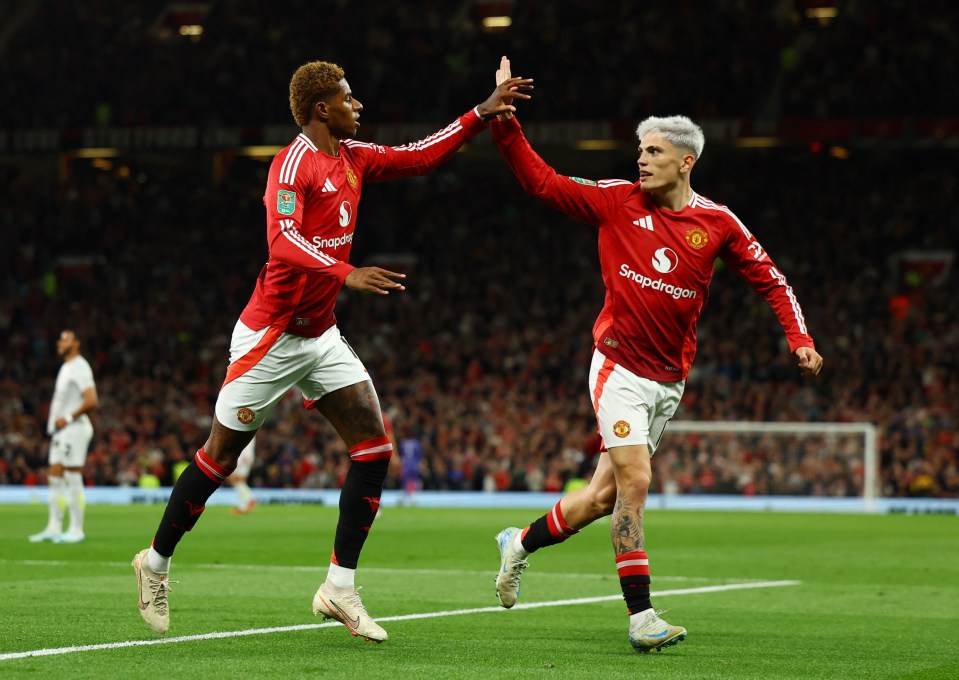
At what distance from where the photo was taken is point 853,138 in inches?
1237

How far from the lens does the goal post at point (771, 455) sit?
27.3 meters

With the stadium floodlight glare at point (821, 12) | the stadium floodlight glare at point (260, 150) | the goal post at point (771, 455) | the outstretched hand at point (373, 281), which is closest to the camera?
the outstretched hand at point (373, 281)

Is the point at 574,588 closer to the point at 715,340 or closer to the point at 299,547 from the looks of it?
the point at 299,547

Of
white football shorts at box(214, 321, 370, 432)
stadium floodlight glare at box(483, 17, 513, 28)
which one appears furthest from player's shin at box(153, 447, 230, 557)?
stadium floodlight glare at box(483, 17, 513, 28)

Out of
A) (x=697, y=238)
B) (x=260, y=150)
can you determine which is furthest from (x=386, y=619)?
(x=260, y=150)

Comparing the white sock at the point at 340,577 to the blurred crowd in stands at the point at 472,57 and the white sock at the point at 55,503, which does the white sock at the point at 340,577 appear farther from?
the blurred crowd in stands at the point at 472,57

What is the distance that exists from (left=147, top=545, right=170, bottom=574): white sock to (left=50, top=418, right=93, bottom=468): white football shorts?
9.49m

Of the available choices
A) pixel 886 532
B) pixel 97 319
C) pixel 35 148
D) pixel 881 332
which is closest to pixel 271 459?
pixel 97 319

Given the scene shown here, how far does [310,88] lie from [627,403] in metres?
2.17

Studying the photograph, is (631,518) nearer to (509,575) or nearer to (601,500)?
(601,500)

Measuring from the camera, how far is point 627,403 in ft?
24.1

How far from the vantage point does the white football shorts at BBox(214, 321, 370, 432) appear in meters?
7.07

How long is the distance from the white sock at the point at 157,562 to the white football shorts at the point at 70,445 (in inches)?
374

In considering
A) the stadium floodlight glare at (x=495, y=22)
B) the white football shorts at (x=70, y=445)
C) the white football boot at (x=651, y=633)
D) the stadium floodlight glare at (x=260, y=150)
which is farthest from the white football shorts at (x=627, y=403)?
the stadium floodlight glare at (x=495, y=22)
